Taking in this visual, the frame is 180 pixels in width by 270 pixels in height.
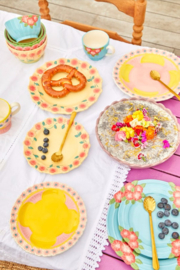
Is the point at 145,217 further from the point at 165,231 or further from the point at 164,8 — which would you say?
the point at 164,8

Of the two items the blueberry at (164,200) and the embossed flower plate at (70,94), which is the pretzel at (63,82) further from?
the blueberry at (164,200)

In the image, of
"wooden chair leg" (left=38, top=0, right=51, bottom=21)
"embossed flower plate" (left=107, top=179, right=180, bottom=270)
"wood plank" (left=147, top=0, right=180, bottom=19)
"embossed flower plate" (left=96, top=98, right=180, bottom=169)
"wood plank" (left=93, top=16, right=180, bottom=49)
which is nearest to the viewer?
"embossed flower plate" (left=107, top=179, right=180, bottom=270)

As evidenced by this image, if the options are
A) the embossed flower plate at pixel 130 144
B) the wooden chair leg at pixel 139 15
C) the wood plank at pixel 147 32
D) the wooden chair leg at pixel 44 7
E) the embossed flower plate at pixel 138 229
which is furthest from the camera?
the wood plank at pixel 147 32

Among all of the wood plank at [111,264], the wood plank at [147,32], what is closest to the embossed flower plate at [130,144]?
the wood plank at [111,264]

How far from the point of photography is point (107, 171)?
0.92 m

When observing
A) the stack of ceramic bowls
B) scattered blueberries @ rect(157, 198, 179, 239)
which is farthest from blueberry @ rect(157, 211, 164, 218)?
the stack of ceramic bowls

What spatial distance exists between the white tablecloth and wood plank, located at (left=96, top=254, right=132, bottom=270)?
0.02 meters

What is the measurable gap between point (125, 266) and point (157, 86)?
2.11 feet

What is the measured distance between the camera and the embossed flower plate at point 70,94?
1041 mm

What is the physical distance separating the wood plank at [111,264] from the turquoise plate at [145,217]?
59mm

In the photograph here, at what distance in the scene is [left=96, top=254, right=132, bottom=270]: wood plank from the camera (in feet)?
2.52

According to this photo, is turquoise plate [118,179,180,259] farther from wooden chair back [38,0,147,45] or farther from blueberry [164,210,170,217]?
wooden chair back [38,0,147,45]

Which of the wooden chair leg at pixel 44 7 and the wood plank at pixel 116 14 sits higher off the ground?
the wooden chair leg at pixel 44 7

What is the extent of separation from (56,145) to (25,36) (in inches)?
17.8
